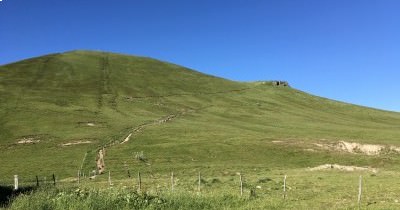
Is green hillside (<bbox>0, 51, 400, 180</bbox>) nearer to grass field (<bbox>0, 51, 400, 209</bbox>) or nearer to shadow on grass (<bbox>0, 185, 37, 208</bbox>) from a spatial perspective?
grass field (<bbox>0, 51, 400, 209</bbox>)

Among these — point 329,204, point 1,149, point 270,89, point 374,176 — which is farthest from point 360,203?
point 270,89

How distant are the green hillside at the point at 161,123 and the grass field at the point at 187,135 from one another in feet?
0.86

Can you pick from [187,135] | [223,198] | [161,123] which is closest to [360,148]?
[187,135]

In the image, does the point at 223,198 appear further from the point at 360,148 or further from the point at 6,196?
the point at 360,148

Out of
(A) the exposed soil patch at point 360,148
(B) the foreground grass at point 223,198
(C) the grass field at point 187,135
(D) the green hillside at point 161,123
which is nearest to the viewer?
(B) the foreground grass at point 223,198

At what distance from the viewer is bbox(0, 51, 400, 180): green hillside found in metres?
72.4

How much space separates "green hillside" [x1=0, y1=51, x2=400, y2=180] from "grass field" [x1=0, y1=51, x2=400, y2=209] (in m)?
0.26

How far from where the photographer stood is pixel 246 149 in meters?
79.7

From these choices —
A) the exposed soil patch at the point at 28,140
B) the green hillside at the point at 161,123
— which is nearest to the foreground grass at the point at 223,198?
the green hillside at the point at 161,123

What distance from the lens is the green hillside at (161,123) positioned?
72.4 metres

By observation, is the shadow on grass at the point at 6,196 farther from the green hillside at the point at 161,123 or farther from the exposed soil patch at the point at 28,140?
the exposed soil patch at the point at 28,140

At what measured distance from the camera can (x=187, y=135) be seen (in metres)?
91.4

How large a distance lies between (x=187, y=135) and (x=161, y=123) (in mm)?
16773

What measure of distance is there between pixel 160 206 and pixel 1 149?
6349 centimetres
